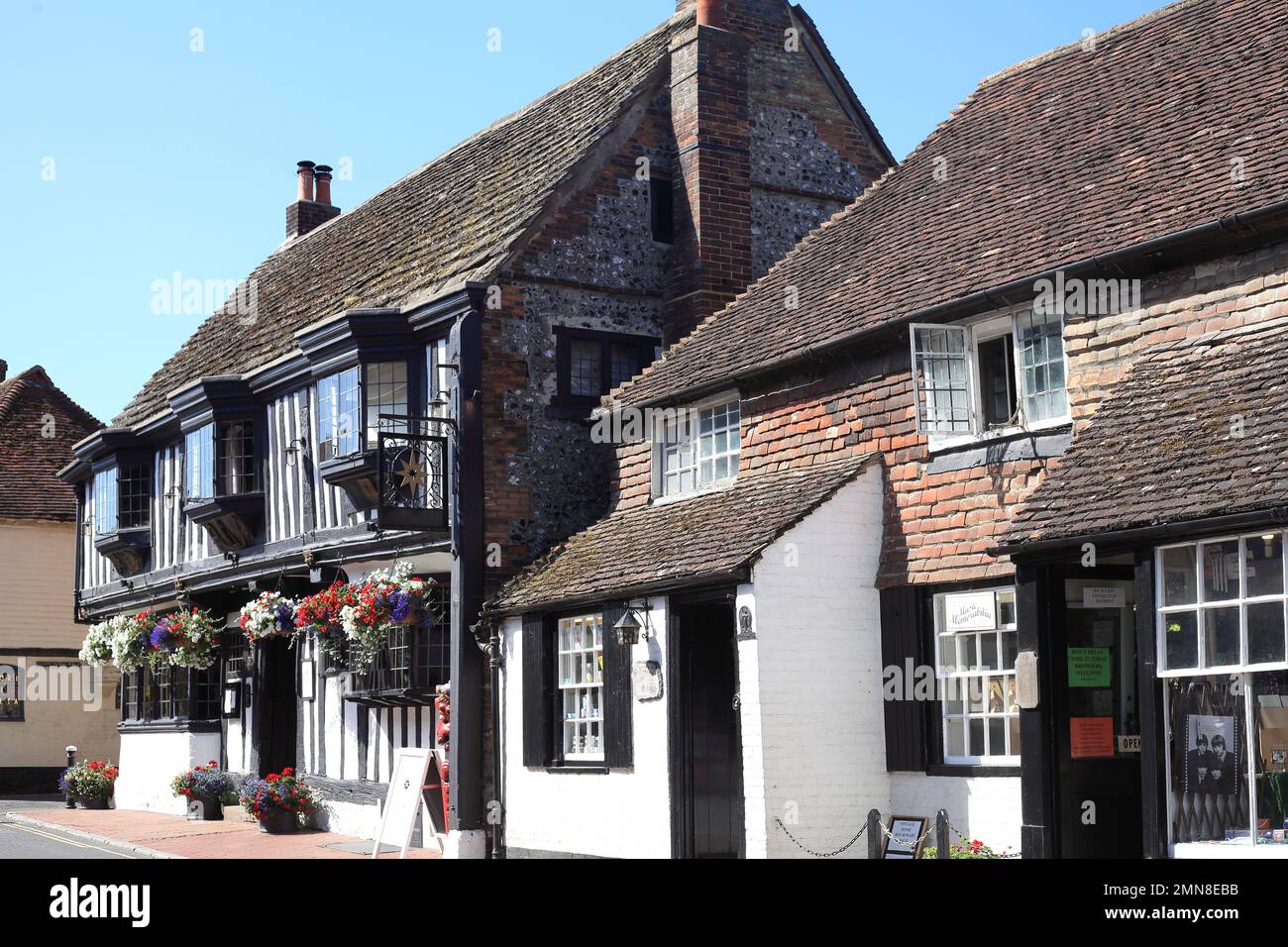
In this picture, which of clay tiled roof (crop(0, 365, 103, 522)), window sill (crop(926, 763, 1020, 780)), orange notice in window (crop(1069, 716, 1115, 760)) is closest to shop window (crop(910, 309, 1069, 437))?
orange notice in window (crop(1069, 716, 1115, 760))

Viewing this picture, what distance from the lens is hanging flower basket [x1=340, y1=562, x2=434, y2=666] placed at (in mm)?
18562

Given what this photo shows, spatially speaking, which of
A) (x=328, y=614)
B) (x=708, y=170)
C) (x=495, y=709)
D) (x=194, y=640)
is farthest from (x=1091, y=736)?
(x=194, y=640)

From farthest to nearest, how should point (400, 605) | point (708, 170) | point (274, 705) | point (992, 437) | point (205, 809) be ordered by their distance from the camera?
point (274, 705), point (205, 809), point (708, 170), point (400, 605), point (992, 437)

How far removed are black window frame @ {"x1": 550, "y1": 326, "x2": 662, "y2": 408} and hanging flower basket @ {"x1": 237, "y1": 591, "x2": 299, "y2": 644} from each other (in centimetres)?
526

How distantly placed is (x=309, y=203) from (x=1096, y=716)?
22.8 m

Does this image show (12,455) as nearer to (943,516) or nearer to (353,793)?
(353,793)

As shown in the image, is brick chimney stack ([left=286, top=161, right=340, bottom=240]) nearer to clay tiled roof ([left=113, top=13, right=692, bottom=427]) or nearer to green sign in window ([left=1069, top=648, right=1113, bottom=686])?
clay tiled roof ([left=113, top=13, right=692, bottom=427])

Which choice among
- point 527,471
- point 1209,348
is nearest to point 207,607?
point 527,471

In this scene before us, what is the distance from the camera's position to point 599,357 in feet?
64.2

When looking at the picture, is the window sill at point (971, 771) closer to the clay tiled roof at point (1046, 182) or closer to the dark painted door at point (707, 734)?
the dark painted door at point (707, 734)

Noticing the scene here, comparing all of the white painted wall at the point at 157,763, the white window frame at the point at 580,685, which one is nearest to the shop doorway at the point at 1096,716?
the white window frame at the point at 580,685

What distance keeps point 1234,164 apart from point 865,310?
369cm

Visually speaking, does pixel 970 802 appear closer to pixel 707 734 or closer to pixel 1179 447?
pixel 707 734

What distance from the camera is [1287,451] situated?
34.2 ft
